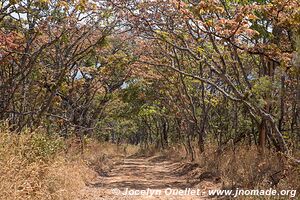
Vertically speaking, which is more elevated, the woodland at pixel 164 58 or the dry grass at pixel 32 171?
the woodland at pixel 164 58

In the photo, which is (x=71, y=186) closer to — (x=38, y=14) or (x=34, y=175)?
(x=34, y=175)

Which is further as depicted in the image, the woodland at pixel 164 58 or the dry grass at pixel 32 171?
the woodland at pixel 164 58

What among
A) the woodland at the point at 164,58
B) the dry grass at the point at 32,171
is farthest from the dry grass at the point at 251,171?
the dry grass at the point at 32,171

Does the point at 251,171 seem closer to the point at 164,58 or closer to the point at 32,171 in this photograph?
the point at 32,171

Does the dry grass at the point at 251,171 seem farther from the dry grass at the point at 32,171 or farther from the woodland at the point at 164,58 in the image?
the dry grass at the point at 32,171

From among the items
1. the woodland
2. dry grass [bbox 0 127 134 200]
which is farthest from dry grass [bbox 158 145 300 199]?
dry grass [bbox 0 127 134 200]

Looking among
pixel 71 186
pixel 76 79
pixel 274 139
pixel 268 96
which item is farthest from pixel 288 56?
pixel 76 79

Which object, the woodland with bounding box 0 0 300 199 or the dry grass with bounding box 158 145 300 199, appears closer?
the dry grass with bounding box 158 145 300 199

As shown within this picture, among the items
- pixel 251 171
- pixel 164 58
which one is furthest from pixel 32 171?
pixel 164 58

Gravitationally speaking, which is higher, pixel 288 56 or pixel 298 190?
pixel 288 56

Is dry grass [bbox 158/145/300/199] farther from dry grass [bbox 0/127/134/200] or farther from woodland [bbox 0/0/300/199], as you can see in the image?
dry grass [bbox 0/127/134/200]

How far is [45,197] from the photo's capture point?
7098 millimetres

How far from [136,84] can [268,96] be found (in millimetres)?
12656

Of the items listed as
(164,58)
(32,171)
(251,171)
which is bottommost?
(251,171)
